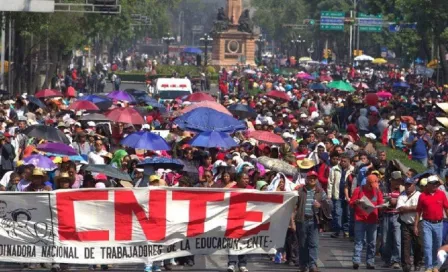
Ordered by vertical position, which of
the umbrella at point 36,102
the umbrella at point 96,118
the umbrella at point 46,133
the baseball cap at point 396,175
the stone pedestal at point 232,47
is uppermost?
the baseball cap at point 396,175

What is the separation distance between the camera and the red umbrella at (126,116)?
104 feet

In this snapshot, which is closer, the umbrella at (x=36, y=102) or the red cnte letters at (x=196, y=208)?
the red cnte letters at (x=196, y=208)

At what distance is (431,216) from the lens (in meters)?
18.8

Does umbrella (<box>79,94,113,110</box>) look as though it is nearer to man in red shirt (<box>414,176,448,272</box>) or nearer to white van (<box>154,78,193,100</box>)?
white van (<box>154,78,193,100</box>)

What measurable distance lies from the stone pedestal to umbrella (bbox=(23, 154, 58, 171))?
99.5 meters

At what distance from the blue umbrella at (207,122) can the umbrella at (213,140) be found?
2377 mm

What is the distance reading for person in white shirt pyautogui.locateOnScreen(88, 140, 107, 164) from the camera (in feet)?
80.7

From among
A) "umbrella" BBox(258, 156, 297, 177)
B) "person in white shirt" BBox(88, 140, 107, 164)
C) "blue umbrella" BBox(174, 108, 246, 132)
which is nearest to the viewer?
"umbrella" BBox(258, 156, 297, 177)

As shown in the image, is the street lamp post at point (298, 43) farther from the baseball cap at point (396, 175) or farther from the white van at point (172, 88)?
the baseball cap at point (396, 175)

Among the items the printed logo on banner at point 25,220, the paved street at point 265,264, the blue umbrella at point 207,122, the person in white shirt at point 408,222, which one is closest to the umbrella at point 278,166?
the paved street at point 265,264

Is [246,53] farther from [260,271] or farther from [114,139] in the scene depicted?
[260,271]

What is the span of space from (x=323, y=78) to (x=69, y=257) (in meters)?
60.0

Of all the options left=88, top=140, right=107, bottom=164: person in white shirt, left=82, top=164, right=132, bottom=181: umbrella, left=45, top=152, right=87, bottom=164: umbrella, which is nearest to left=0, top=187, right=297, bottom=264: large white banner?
left=82, top=164, right=132, bottom=181: umbrella

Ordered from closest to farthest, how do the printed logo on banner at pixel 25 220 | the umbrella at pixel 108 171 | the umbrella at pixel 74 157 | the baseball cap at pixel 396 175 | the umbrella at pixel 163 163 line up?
1. the printed logo on banner at pixel 25 220
2. the baseball cap at pixel 396 175
3. the umbrella at pixel 108 171
4. the umbrella at pixel 163 163
5. the umbrella at pixel 74 157
